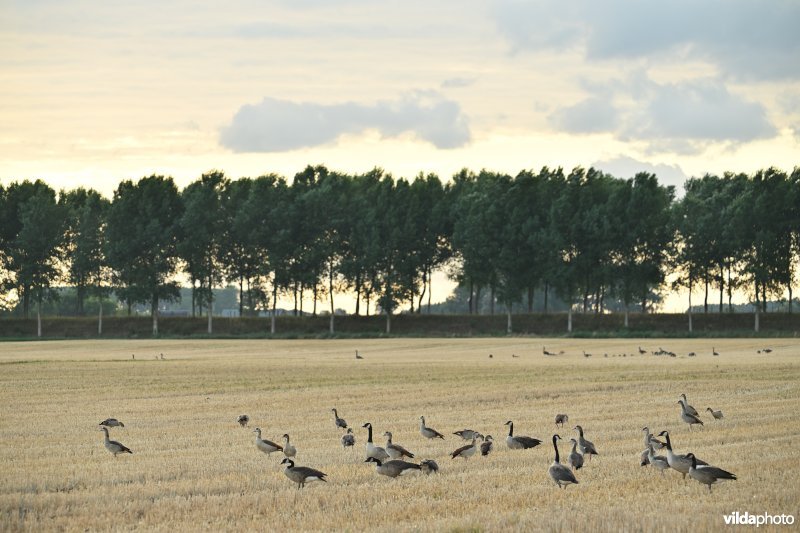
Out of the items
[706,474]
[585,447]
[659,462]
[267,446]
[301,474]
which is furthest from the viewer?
[267,446]

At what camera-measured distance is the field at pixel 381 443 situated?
1828 cm

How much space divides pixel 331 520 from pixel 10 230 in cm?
11944

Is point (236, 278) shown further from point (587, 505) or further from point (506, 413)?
point (587, 505)

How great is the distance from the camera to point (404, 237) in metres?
120

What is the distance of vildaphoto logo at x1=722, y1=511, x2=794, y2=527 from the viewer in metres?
16.9

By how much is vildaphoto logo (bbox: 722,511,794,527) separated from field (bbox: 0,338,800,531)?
287mm

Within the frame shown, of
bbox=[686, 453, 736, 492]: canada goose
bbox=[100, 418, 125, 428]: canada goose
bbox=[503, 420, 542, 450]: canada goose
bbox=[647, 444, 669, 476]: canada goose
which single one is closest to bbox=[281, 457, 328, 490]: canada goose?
bbox=[503, 420, 542, 450]: canada goose

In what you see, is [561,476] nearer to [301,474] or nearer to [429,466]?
[429,466]

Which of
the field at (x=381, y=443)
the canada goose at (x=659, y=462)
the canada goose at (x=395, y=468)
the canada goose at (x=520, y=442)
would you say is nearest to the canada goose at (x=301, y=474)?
the field at (x=381, y=443)

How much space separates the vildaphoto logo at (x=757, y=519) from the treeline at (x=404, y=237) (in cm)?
9632

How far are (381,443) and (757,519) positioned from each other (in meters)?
13.0

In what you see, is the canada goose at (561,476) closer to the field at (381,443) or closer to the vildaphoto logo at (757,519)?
the field at (381,443)

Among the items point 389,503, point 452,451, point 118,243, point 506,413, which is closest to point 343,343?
point 118,243

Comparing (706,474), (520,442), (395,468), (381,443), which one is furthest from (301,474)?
(381,443)
